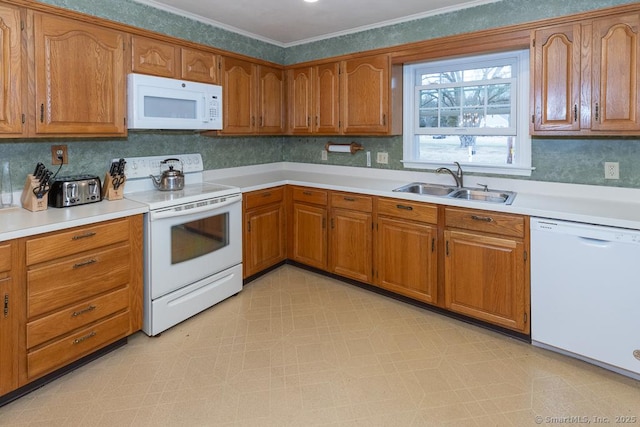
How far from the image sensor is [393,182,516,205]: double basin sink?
9.70 feet

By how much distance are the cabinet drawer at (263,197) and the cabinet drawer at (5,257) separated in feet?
5.69

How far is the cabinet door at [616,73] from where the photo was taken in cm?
222

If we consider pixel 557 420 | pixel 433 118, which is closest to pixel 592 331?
pixel 557 420

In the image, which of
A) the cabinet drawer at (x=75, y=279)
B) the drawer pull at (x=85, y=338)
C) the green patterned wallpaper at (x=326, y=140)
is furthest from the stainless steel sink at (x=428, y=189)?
the drawer pull at (x=85, y=338)

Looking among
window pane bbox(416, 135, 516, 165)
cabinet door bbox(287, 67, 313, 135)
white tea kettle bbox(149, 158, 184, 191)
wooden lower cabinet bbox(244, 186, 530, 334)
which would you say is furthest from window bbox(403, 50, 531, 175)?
white tea kettle bbox(149, 158, 184, 191)

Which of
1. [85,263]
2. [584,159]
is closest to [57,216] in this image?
[85,263]

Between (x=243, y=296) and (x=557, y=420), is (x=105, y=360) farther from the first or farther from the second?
(x=557, y=420)

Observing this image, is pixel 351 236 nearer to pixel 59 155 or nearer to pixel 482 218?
pixel 482 218

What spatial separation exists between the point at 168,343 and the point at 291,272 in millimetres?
1491

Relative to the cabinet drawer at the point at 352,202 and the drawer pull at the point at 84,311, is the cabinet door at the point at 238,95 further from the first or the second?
the drawer pull at the point at 84,311

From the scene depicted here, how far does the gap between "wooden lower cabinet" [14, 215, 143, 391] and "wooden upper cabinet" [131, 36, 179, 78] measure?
109cm

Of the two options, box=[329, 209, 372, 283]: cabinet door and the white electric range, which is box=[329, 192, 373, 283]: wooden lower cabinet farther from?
the white electric range

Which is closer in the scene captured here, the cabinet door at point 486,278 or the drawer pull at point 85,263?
the drawer pull at point 85,263

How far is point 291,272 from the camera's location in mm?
3838
